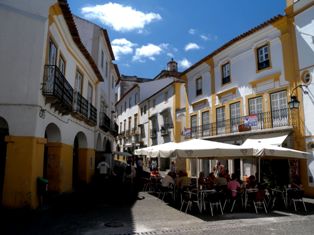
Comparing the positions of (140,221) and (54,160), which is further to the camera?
(54,160)

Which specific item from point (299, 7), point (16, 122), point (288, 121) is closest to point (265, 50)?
point (299, 7)

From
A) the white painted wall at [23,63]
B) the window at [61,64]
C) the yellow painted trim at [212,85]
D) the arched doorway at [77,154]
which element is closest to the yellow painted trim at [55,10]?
the white painted wall at [23,63]

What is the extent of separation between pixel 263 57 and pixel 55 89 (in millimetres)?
12242

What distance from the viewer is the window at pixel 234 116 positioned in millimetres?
18719

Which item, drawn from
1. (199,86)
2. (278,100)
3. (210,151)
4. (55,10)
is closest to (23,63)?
(55,10)

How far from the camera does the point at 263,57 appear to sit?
17.1 m

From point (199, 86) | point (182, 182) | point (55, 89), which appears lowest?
point (182, 182)

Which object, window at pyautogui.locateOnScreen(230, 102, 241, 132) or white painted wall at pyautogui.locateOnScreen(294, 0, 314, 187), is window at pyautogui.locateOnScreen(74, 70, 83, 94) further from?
white painted wall at pyautogui.locateOnScreen(294, 0, 314, 187)

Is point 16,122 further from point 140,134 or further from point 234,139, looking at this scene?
point 140,134

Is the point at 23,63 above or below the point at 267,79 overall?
below

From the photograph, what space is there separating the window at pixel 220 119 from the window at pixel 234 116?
0.83 meters

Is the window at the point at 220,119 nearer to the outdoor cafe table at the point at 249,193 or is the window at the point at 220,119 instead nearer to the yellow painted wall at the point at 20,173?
the outdoor cafe table at the point at 249,193

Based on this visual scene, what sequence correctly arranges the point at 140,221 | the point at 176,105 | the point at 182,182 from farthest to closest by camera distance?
the point at 176,105 < the point at 182,182 < the point at 140,221

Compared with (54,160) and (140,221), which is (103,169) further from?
(140,221)
